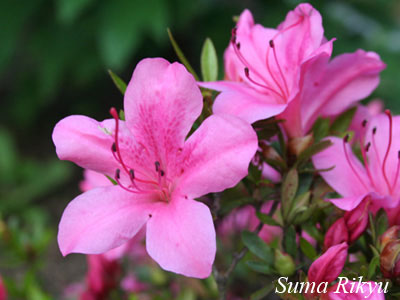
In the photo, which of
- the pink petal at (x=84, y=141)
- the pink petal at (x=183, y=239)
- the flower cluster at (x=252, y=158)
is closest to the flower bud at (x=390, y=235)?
the flower cluster at (x=252, y=158)

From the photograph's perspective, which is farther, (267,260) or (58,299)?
(58,299)

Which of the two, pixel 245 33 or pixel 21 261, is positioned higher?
pixel 245 33

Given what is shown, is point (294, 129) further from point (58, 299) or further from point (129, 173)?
point (58, 299)

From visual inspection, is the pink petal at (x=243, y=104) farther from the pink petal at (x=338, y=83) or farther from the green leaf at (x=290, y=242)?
the green leaf at (x=290, y=242)

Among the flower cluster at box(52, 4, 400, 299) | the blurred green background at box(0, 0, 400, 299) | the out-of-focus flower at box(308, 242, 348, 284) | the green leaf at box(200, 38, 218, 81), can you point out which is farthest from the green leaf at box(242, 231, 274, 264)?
the blurred green background at box(0, 0, 400, 299)

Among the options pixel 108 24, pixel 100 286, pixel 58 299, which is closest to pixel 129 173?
pixel 100 286

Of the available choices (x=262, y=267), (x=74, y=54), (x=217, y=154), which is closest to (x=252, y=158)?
(x=217, y=154)

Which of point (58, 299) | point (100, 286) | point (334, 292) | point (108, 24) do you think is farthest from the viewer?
point (108, 24)

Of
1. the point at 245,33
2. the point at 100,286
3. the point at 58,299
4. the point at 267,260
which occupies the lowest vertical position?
the point at 58,299
